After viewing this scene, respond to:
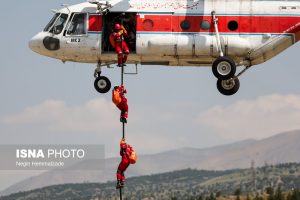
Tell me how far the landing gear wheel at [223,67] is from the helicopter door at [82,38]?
23.4 feet

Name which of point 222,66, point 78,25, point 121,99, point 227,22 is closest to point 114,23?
point 78,25

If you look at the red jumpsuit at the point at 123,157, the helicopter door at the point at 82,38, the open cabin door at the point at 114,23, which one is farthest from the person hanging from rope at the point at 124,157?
the helicopter door at the point at 82,38

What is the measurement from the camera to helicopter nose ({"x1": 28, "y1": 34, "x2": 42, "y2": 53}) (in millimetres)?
50094

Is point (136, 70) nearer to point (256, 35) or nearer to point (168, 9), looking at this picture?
point (168, 9)

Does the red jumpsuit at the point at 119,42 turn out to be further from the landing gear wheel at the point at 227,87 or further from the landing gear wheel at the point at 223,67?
the landing gear wheel at the point at 227,87

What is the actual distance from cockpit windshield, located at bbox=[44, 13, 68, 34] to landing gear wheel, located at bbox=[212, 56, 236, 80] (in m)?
10.2

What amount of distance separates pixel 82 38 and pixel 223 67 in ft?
28.6

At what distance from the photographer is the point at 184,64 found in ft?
158

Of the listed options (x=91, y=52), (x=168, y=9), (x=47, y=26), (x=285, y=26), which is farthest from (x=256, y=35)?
(x=47, y=26)

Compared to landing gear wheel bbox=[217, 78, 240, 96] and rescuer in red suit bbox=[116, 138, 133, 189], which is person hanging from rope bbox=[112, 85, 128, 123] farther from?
landing gear wheel bbox=[217, 78, 240, 96]

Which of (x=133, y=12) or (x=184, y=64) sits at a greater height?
(x=133, y=12)

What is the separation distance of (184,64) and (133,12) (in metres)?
4.32

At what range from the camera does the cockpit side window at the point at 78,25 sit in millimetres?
48344

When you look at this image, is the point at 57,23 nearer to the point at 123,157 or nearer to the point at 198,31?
the point at 198,31
